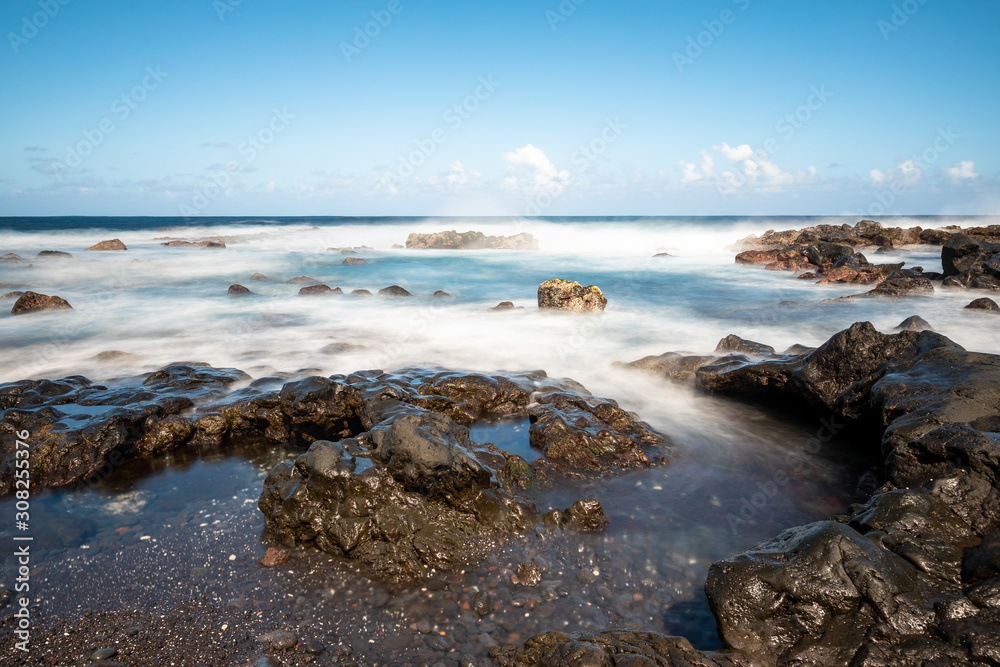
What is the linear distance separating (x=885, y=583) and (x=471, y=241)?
41.3m

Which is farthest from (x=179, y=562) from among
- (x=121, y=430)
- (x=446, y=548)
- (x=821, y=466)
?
(x=821, y=466)

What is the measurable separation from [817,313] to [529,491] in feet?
42.0

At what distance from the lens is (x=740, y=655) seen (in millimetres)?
2854

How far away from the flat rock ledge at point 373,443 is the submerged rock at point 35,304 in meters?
8.83

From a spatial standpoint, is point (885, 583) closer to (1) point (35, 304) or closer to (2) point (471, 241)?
(1) point (35, 304)

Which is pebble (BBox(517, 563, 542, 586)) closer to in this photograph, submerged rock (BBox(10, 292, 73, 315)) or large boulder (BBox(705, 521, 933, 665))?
large boulder (BBox(705, 521, 933, 665))

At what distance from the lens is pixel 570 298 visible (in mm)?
14656

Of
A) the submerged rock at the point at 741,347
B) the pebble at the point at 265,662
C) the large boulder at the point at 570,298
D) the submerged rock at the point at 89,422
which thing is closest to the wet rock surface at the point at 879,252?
the large boulder at the point at 570,298

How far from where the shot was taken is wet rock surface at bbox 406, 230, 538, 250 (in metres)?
42.2

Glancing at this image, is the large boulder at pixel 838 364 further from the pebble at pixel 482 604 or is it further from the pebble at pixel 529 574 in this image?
the pebble at pixel 482 604

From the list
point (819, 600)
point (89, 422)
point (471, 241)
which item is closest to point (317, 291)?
point (89, 422)

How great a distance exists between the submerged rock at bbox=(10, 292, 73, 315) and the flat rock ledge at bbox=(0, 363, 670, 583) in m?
8.83

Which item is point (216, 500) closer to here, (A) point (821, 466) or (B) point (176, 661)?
(B) point (176, 661)

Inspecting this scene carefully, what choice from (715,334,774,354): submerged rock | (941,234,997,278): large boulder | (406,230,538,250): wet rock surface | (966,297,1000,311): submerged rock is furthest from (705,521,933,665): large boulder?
(406,230,538,250): wet rock surface
